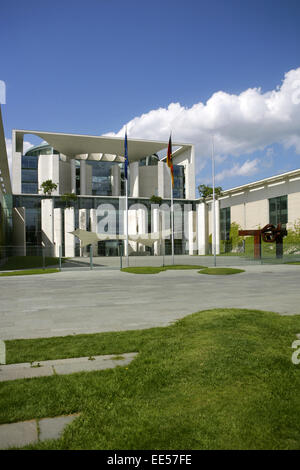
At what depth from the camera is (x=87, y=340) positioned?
6328 mm

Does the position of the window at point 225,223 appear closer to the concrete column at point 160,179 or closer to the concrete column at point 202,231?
the concrete column at point 202,231

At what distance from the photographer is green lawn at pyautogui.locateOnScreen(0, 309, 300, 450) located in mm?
2963

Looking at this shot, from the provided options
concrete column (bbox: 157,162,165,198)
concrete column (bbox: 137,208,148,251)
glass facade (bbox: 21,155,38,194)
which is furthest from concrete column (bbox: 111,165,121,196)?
glass facade (bbox: 21,155,38,194)

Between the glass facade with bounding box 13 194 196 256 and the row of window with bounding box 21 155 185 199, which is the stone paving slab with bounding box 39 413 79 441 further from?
the row of window with bounding box 21 155 185 199

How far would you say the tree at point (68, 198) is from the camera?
64.9 meters

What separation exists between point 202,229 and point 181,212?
717 cm

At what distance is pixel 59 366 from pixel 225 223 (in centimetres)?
7003

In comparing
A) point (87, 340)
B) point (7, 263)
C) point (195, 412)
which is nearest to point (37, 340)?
point (87, 340)

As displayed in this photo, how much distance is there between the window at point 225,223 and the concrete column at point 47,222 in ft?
113

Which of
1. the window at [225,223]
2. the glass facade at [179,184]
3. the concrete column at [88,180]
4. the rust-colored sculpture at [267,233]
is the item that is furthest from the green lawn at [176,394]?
the glass facade at [179,184]

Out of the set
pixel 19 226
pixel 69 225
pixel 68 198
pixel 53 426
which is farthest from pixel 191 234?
pixel 53 426

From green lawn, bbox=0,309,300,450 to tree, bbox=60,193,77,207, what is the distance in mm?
60790
